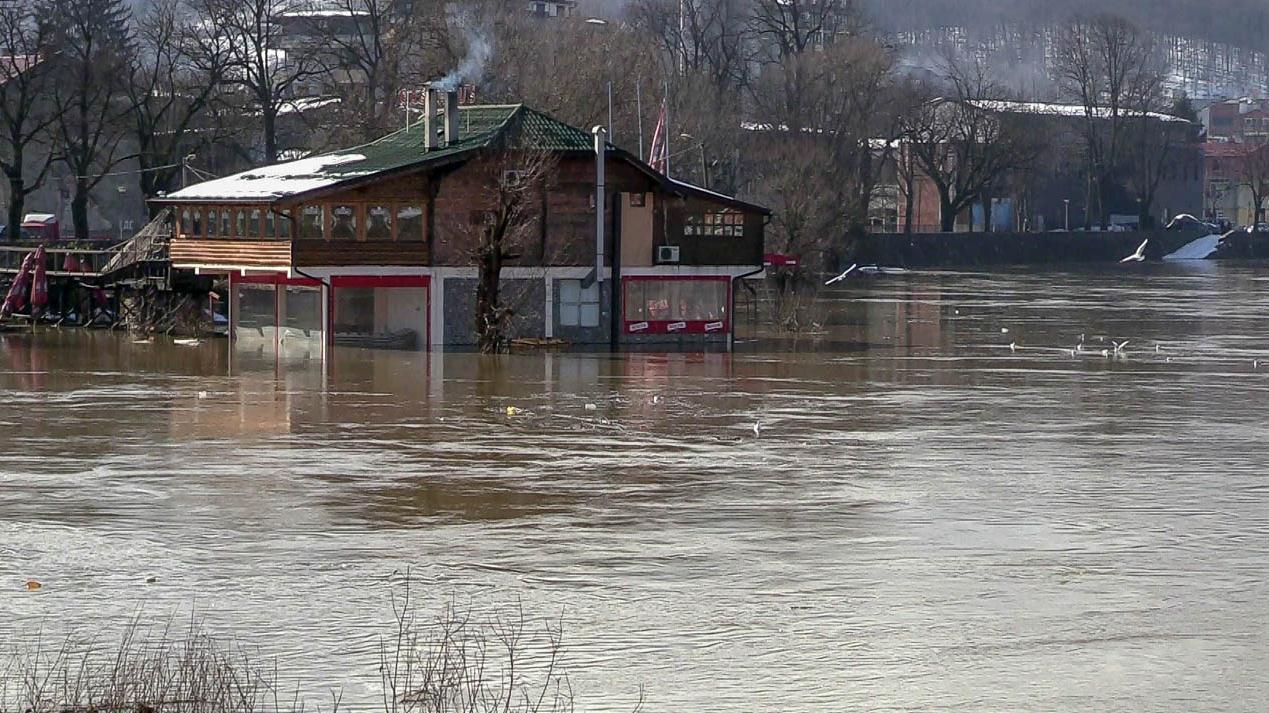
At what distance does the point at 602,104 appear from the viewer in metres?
82.1

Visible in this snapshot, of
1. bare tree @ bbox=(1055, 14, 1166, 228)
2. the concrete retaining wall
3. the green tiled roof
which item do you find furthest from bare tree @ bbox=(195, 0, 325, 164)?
bare tree @ bbox=(1055, 14, 1166, 228)

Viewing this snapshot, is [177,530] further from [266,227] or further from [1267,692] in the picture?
[266,227]

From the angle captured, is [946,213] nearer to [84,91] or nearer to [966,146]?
[966,146]

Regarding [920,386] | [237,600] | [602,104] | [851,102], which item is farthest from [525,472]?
[851,102]

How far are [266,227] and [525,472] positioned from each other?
24283 millimetres

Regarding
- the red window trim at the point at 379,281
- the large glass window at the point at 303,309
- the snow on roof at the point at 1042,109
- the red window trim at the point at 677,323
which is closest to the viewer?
the red window trim at the point at 379,281

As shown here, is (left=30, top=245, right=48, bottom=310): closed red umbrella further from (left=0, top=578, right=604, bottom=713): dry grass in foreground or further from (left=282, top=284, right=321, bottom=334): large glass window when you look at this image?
(left=0, top=578, right=604, bottom=713): dry grass in foreground

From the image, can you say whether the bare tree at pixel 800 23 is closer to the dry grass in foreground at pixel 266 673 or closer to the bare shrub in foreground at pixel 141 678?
the dry grass in foreground at pixel 266 673

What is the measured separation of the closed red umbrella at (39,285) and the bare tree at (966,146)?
72.4 meters

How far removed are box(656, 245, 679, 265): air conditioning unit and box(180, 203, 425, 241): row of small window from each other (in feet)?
22.0

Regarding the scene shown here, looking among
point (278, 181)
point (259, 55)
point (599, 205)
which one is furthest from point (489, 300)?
point (259, 55)

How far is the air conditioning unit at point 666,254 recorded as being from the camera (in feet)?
184

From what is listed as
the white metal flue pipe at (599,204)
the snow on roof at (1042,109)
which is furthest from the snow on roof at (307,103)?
the snow on roof at (1042,109)

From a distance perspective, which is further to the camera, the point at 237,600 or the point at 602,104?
the point at 602,104
